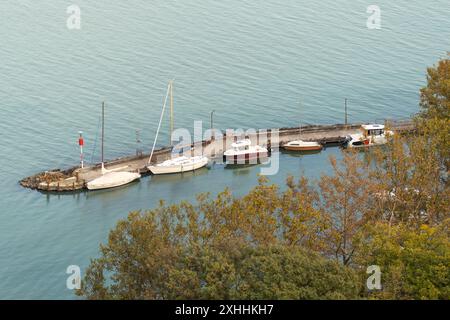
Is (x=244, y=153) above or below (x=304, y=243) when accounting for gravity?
above

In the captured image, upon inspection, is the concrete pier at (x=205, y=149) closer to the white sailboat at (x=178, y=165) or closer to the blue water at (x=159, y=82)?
the white sailboat at (x=178, y=165)

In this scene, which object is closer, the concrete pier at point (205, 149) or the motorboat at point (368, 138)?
the concrete pier at point (205, 149)

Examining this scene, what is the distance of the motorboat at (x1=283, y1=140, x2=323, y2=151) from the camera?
83625mm

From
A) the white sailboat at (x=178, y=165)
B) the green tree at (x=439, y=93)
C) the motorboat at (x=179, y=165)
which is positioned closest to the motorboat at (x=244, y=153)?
the white sailboat at (x=178, y=165)

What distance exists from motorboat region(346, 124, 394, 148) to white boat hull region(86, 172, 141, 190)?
22.0m

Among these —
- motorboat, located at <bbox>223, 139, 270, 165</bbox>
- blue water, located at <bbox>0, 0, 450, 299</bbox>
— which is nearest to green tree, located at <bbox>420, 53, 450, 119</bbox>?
blue water, located at <bbox>0, 0, 450, 299</bbox>

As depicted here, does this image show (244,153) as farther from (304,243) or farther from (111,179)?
(304,243)

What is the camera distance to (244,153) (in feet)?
265

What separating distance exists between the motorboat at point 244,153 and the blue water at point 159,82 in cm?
139

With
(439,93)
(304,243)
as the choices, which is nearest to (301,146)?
(439,93)

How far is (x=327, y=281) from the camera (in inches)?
1463

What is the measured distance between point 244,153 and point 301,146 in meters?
6.38

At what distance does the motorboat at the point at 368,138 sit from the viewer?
84625 millimetres
